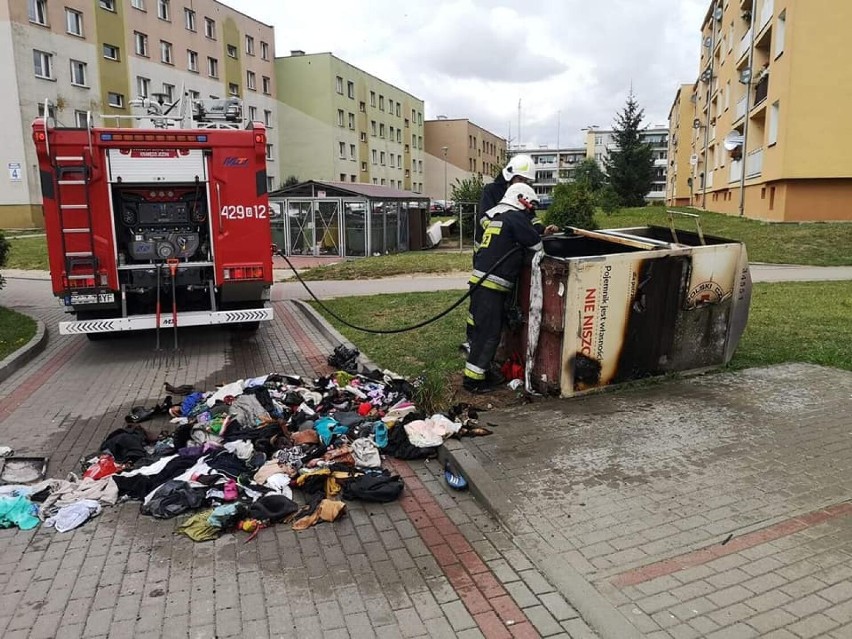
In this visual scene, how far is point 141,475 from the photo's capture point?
4395 mm

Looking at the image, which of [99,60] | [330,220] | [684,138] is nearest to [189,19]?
[99,60]

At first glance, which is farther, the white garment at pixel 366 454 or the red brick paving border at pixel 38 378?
the red brick paving border at pixel 38 378

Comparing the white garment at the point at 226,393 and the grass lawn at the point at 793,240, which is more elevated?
the grass lawn at the point at 793,240

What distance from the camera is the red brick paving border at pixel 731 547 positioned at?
3180 mm

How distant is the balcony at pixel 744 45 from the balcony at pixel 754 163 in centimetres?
542

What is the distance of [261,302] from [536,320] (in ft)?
14.9

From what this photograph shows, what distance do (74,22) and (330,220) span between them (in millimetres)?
22653

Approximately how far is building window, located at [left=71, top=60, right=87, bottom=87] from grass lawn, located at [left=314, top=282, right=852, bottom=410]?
30.9m

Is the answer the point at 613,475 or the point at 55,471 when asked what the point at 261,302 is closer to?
the point at 55,471

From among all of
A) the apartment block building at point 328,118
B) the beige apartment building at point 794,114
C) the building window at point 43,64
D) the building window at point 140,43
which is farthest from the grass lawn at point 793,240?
the apartment block building at point 328,118

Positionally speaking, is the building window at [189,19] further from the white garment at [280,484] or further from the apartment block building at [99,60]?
the white garment at [280,484]

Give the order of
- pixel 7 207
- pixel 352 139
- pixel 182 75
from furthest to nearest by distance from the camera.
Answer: pixel 352 139 → pixel 182 75 → pixel 7 207

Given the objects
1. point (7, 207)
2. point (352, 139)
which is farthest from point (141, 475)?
point (352, 139)

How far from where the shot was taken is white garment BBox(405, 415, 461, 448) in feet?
15.8
